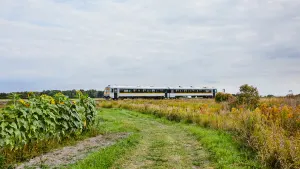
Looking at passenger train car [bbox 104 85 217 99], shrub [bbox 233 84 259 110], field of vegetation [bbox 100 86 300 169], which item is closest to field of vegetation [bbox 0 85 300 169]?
field of vegetation [bbox 100 86 300 169]

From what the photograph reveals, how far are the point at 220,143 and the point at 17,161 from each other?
591 cm

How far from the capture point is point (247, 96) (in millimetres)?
18938

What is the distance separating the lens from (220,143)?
30.3ft

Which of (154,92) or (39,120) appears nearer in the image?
(39,120)

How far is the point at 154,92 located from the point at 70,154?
5034 centimetres

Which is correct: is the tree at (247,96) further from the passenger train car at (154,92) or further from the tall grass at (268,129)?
the passenger train car at (154,92)

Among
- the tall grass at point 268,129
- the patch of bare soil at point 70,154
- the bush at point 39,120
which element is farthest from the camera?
the bush at point 39,120

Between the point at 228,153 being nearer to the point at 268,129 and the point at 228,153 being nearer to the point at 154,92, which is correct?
the point at 268,129

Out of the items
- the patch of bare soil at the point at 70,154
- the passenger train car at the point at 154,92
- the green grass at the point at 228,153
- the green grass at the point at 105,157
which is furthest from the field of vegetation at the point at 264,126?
the passenger train car at the point at 154,92

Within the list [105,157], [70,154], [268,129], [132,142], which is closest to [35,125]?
[70,154]

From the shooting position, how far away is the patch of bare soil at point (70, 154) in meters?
6.69

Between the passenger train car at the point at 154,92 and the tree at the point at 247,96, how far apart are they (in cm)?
3535

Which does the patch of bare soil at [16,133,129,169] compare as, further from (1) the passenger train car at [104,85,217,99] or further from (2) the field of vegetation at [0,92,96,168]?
(1) the passenger train car at [104,85,217,99]

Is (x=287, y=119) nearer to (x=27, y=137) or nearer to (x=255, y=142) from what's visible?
(x=255, y=142)
